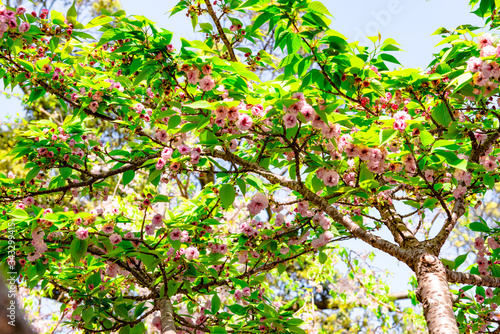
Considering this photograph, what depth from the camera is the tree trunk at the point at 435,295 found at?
7.00 feet

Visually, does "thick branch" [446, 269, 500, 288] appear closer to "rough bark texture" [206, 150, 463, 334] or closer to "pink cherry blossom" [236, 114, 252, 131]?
"rough bark texture" [206, 150, 463, 334]

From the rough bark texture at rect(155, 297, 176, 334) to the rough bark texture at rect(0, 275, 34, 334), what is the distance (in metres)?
2.54

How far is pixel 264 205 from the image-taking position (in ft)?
8.71

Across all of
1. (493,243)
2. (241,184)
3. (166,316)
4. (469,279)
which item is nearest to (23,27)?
(241,184)

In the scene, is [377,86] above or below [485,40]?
below

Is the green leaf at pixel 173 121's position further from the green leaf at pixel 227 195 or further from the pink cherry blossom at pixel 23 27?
the pink cherry blossom at pixel 23 27

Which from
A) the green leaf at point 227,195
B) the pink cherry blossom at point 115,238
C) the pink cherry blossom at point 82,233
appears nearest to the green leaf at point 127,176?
the pink cherry blossom at point 115,238

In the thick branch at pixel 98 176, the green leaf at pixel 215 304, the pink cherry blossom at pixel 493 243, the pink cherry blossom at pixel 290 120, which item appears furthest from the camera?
the green leaf at pixel 215 304

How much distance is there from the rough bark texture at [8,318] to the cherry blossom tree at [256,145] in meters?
1.55

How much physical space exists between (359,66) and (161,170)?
130 cm

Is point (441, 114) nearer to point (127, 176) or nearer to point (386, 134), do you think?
point (386, 134)

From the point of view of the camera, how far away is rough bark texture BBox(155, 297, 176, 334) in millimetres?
2787

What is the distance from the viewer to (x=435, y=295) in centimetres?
227

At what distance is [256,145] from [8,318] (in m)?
2.47
